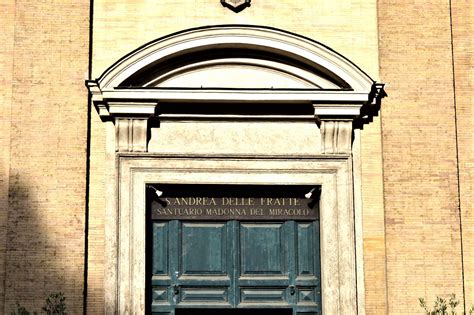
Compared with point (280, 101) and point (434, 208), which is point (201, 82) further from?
point (434, 208)

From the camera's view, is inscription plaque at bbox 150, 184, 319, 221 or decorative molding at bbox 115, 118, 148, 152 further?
inscription plaque at bbox 150, 184, 319, 221

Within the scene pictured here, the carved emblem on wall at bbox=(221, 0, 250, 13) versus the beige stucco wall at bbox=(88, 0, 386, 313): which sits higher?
the carved emblem on wall at bbox=(221, 0, 250, 13)

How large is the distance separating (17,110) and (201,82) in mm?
3050

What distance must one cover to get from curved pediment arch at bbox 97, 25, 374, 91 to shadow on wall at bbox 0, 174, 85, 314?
1967 millimetres

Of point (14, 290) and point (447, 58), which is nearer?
point (14, 290)

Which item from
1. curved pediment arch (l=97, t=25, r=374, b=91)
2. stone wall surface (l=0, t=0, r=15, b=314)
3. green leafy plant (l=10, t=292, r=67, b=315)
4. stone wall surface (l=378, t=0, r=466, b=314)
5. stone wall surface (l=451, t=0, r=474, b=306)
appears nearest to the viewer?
green leafy plant (l=10, t=292, r=67, b=315)

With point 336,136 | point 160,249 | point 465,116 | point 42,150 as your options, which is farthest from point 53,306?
point 465,116

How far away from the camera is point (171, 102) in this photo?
1733 cm

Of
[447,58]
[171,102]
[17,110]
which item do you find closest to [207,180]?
[171,102]

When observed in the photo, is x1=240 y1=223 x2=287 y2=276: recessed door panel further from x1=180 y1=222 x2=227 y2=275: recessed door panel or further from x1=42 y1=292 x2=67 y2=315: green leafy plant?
x1=42 y1=292 x2=67 y2=315: green leafy plant

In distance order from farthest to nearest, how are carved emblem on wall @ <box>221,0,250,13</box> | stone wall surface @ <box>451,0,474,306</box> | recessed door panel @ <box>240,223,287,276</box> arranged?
carved emblem on wall @ <box>221,0,250,13</box> < stone wall surface @ <box>451,0,474,306</box> < recessed door panel @ <box>240,223,287,276</box>

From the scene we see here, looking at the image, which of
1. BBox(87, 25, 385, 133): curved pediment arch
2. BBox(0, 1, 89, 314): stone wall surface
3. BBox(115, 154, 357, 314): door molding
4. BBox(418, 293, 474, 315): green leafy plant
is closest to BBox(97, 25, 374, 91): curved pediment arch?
BBox(87, 25, 385, 133): curved pediment arch

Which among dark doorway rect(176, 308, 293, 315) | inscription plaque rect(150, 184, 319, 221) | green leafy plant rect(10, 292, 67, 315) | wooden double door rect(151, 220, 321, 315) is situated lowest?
dark doorway rect(176, 308, 293, 315)

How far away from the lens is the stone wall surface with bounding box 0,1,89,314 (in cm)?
1688
